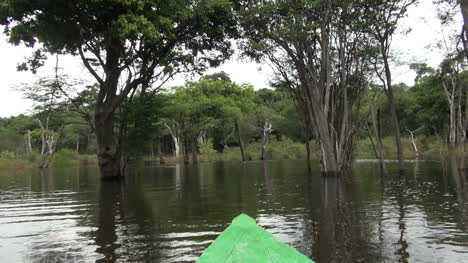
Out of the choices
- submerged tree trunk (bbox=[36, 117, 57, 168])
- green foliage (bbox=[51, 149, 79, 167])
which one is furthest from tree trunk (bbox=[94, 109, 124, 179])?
green foliage (bbox=[51, 149, 79, 167])

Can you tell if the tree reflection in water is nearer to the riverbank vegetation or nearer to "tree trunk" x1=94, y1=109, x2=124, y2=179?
the riverbank vegetation

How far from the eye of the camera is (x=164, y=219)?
11.3m

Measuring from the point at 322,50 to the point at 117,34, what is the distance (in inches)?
406

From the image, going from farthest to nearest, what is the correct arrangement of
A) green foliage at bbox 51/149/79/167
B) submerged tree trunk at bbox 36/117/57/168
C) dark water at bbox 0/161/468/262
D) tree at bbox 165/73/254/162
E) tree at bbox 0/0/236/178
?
green foliage at bbox 51/149/79/167
submerged tree trunk at bbox 36/117/57/168
tree at bbox 165/73/254/162
tree at bbox 0/0/236/178
dark water at bbox 0/161/468/262

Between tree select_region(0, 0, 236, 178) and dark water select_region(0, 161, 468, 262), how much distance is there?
7.40m

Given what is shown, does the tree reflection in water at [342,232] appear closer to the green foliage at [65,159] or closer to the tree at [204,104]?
the tree at [204,104]

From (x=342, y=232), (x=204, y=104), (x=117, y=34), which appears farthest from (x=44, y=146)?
(x=342, y=232)

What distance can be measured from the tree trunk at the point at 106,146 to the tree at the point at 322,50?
9.01 meters

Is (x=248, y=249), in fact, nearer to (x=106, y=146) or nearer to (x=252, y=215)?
(x=252, y=215)

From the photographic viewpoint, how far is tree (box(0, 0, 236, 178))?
59.7 feet

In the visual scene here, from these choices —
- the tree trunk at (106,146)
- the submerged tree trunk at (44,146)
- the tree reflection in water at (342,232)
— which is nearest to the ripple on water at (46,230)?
the tree reflection in water at (342,232)

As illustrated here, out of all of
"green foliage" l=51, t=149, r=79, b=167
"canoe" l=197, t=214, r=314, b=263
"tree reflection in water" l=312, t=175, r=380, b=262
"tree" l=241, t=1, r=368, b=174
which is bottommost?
"tree reflection in water" l=312, t=175, r=380, b=262

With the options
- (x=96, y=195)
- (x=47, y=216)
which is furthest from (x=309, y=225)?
(x=96, y=195)

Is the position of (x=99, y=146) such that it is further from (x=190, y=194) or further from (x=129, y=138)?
(x=190, y=194)
